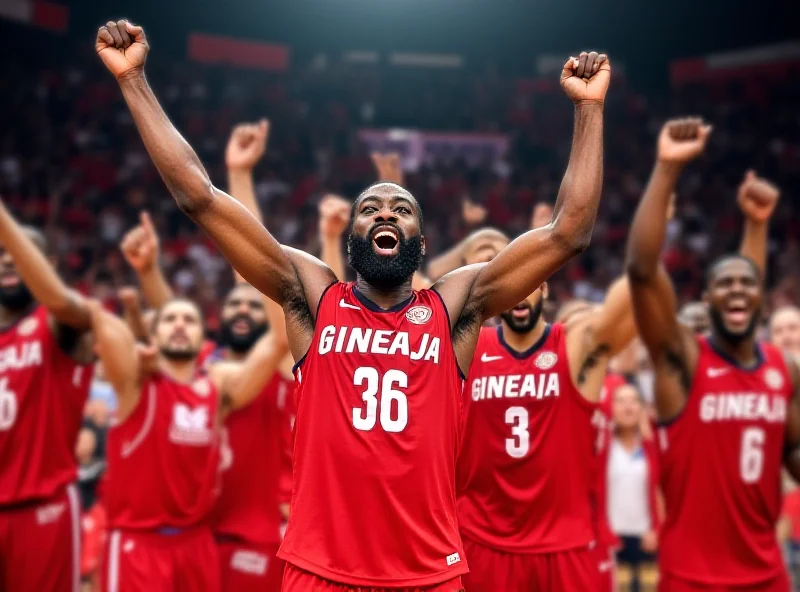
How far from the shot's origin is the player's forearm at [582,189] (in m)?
3.27

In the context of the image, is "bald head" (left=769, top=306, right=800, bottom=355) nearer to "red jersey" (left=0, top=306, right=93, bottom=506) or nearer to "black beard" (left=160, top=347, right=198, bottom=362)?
"black beard" (left=160, top=347, right=198, bottom=362)

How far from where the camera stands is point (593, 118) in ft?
10.9

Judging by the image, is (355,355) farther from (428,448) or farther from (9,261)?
(9,261)

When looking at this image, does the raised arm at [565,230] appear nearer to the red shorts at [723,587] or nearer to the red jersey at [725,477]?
the red jersey at [725,477]

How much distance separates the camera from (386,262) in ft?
11.0

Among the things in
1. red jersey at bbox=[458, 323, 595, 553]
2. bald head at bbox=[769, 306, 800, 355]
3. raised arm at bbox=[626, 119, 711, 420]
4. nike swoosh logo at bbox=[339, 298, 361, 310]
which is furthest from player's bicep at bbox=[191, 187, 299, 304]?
bald head at bbox=[769, 306, 800, 355]

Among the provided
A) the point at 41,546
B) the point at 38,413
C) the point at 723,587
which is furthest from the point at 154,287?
the point at 723,587

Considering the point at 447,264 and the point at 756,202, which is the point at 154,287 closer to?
the point at 447,264

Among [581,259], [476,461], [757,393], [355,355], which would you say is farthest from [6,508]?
[581,259]

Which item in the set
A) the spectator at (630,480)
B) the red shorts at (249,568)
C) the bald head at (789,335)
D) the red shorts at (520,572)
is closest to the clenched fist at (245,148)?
the red shorts at (520,572)

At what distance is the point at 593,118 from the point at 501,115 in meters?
17.5

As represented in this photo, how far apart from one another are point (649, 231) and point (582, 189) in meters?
1.32

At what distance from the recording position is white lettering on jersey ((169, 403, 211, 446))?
18.4ft

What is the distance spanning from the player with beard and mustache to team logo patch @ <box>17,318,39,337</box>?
14.2 inches
